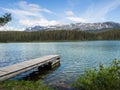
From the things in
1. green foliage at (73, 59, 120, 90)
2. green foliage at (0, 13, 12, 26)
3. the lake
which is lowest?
the lake

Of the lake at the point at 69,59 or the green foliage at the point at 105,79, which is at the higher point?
the green foliage at the point at 105,79

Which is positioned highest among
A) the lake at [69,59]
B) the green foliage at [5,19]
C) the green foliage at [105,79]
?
the green foliage at [5,19]

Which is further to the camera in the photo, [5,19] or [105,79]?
[5,19]

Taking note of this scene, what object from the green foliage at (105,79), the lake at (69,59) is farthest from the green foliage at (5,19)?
the green foliage at (105,79)

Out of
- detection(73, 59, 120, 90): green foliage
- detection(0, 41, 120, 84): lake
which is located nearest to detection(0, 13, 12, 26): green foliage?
detection(0, 41, 120, 84): lake

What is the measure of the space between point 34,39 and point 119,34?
8459 centimetres

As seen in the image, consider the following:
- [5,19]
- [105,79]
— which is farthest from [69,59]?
[105,79]

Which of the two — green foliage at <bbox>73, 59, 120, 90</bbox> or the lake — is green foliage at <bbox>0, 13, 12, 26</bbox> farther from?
green foliage at <bbox>73, 59, 120, 90</bbox>

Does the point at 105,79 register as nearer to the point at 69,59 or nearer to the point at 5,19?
the point at 5,19

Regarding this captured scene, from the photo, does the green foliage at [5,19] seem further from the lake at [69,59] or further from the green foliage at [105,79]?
the green foliage at [105,79]

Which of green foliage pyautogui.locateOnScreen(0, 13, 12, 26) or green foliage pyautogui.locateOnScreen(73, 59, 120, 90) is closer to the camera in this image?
green foliage pyautogui.locateOnScreen(73, 59, 120, 90)

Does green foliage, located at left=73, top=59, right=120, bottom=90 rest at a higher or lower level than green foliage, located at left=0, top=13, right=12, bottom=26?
lower

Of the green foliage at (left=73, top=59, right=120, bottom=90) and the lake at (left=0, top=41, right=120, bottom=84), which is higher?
the green foliage at (left=73, top=59, right=120, bottom=90)

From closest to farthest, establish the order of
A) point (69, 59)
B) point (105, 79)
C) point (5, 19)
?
point (105, 79) → point (5, 19) → point (69, 59)
